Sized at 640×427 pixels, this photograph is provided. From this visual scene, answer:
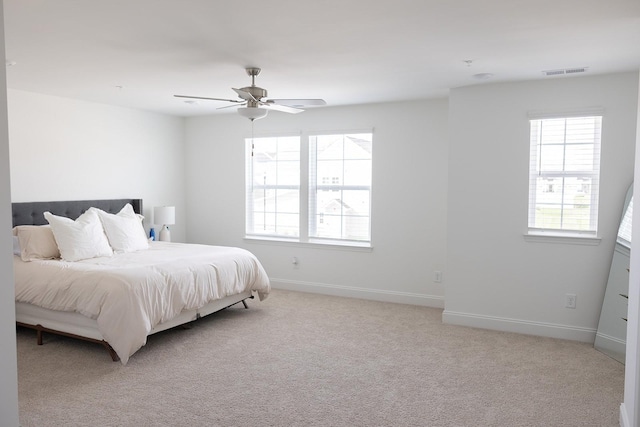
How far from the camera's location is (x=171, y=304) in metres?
4.06

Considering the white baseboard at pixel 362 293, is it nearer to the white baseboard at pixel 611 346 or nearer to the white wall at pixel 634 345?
the white baseboard at pixel 611 346

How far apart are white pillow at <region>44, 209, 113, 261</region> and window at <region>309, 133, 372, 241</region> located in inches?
105

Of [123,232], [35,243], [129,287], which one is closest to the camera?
[129,287]

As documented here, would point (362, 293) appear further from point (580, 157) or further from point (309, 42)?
point (309, 42)

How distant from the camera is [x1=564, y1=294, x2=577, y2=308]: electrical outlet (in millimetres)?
4406

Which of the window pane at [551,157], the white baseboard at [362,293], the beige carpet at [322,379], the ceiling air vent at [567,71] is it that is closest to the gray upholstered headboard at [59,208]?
the beige carpet at [322,379]

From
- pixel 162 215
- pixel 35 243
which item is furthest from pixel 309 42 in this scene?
pixel 162 215

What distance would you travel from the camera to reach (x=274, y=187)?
21.6ft

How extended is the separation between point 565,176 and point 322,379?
305 cm

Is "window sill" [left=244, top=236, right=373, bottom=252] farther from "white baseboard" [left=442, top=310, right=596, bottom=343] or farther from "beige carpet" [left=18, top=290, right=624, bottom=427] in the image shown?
"white baseboard" [left=442, top=310, right=596, bottom=343]

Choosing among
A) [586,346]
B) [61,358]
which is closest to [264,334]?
[61,358]

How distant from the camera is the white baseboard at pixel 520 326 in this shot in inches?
173

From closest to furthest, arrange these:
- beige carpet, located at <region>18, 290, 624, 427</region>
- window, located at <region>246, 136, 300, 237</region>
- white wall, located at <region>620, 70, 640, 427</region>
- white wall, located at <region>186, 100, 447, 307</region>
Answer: white wall, located at <region>620, 70, 640, 427</region>
beige carpet, located at <region>18, 290, 624, 427</region>
white wall, located at <region>186, 100, 447, 307</region>
window, located at <region>246, 136, 300, 237</region>

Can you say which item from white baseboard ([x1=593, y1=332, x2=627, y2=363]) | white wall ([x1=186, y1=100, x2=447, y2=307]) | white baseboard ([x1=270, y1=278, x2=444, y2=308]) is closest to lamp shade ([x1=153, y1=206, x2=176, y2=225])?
white wall ([x1=186, y1=100, x2=447, y2=307])
